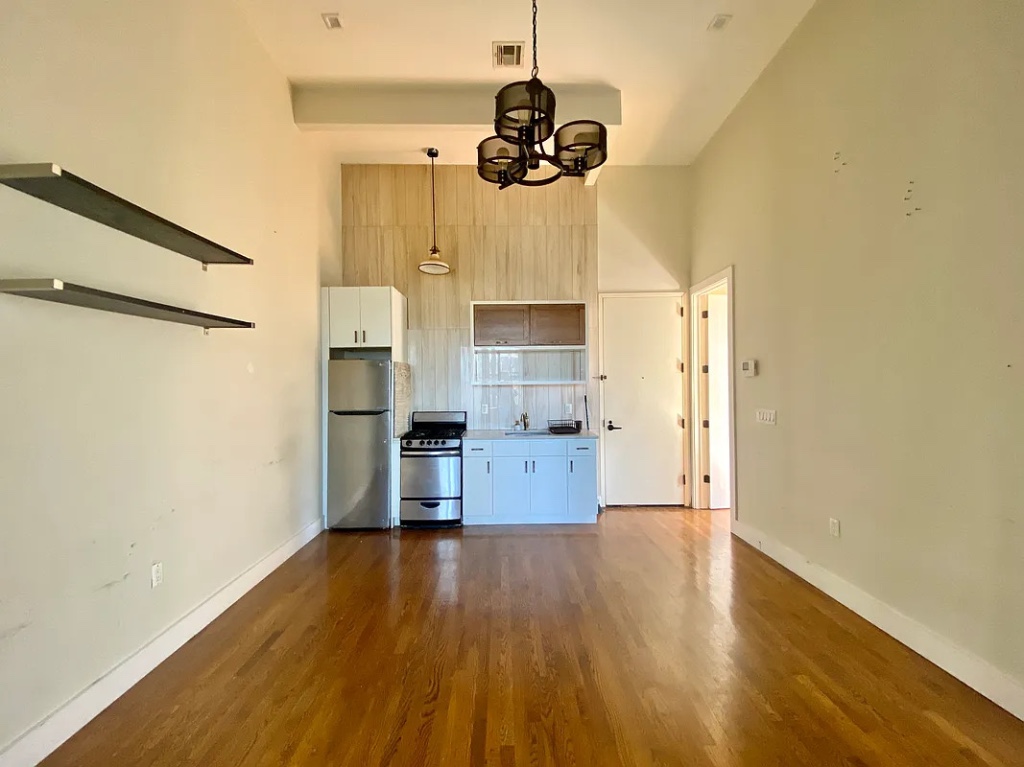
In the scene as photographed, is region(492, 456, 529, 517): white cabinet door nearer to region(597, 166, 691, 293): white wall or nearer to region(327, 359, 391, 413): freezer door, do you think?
region(327, 359, 391, 413): freezer door

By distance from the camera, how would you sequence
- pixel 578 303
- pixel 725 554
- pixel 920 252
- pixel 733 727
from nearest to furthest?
pixel 733 727, pixel 920 252, pixel 725 554, pixel 578 303

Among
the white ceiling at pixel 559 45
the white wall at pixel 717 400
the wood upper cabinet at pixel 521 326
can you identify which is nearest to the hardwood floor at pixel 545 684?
the white wall at pixel 717 400

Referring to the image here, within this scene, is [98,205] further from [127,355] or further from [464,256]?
[464,256]

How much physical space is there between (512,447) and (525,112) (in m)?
3.15

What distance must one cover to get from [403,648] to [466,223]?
14.0 ft

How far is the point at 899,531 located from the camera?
2598 mm

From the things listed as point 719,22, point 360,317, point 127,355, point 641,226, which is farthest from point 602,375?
point 127,355

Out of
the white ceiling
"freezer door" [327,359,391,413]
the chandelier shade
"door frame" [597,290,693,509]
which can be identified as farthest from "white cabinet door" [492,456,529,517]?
the white ceiling

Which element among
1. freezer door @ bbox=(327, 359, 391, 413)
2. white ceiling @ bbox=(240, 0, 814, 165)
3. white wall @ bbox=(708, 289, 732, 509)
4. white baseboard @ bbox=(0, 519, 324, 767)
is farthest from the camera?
white wall @ bbox=(708, 289, 732, 509)

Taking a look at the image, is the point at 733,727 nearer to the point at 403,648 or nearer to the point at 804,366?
the point at 403,648

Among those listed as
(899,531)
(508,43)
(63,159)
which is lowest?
(899,531)

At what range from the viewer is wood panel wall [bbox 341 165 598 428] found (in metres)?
5.42

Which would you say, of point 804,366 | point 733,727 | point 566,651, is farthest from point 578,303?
point 733,727

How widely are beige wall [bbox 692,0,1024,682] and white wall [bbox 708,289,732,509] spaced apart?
51.0 inches
